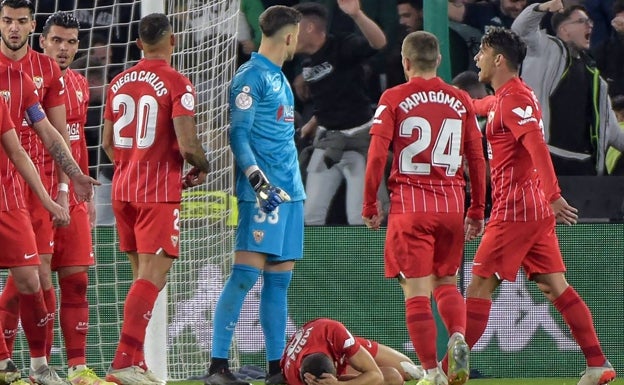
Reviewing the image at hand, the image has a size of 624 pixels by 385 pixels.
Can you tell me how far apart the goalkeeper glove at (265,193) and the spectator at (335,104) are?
10.4 ft

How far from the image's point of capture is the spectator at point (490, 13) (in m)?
10.2

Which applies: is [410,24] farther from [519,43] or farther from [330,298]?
[519,43]

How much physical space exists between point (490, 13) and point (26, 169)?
5.06 metres

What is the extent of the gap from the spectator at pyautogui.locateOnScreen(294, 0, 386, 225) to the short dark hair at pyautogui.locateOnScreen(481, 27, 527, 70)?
2.85 meters

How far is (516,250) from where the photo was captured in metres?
7.09

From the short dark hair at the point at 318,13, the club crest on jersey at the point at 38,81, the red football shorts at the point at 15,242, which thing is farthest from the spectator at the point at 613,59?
the red football shorts at the point at 15,242

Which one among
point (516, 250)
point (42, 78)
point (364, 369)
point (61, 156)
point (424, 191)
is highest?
point (42, 78)

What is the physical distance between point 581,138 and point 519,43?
2976mm

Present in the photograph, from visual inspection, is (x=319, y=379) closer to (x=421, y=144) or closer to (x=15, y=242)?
(x=421, y=144)

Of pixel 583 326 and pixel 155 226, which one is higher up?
pixel 155 226

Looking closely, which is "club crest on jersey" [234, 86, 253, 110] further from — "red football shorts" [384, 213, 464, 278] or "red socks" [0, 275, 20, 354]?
"red socks" [0, 275, 20, 354]

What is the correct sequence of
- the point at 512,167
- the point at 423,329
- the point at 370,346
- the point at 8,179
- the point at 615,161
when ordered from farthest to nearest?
the point at 615,161 < the point at 370,346 < the point at 512,167 < the point at 423,329 < the point at 8,179

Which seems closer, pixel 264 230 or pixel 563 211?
pixel 563 211

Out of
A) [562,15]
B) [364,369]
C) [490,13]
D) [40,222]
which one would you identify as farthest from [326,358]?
[562,15]
